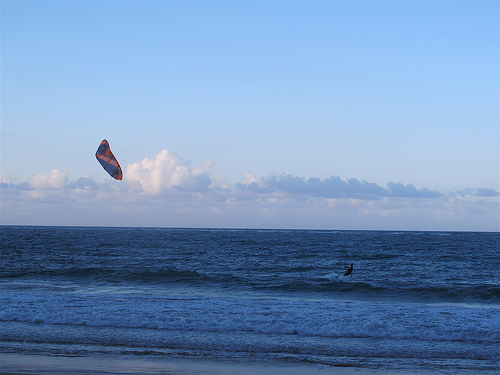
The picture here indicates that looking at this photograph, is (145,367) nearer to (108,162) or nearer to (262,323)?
(262,323)

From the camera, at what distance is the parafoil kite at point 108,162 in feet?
64.8

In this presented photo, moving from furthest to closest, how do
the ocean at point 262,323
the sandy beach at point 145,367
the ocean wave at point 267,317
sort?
1. the ocean wave at point 267,317
2. the ocean at point 262,323
3. the sandy beach at point 145,367

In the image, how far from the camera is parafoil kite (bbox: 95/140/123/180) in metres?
19.8

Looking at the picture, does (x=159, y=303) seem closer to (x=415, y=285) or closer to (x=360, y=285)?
(x=360, y=285)

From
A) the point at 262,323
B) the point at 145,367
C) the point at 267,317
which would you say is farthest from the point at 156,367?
the point at 267,317

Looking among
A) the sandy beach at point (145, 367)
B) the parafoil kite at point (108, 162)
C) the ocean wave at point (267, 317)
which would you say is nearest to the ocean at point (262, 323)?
the ocean wave at point (267, 317)

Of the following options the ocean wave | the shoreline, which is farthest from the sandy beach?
the ocean wave

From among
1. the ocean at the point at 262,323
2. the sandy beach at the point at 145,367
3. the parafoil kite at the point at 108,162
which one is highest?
the parafoil kite at the point at 108,162

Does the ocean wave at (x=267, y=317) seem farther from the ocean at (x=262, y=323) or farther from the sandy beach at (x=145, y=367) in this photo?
the sandy beach at (x=145, y=367)

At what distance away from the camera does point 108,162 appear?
19.9 metres

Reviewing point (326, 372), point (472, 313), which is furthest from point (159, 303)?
point (472, 313)

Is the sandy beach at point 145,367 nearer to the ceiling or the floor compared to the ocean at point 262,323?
nearer to the ceiling

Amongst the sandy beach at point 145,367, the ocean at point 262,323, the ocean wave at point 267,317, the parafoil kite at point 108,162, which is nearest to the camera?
the sandy beach at point 145,367

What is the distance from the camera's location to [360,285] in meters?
22.8
